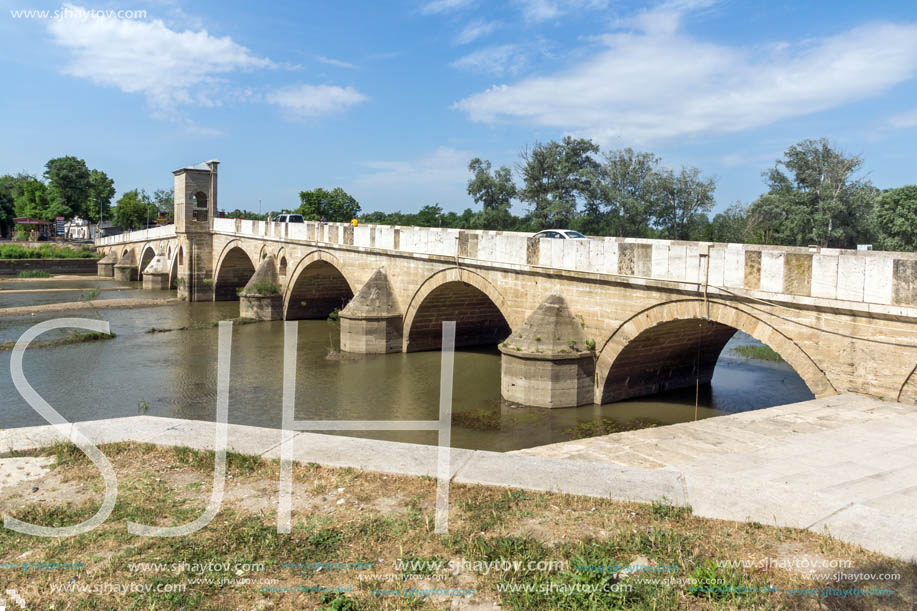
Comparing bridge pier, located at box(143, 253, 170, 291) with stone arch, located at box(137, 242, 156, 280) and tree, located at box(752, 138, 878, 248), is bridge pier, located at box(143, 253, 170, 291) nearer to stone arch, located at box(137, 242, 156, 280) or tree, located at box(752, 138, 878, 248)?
stone arch, located at box(137, 242, 156, 280)

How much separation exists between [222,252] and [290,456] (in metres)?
27.0

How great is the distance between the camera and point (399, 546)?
340 cm

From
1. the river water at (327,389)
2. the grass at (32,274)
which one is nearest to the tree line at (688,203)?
the river water at (327,389)

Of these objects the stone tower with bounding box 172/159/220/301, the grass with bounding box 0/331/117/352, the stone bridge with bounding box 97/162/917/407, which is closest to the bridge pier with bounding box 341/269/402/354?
the stone bridge with bounding box 97/162/917/407

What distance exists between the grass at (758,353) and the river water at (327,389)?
0.34 m

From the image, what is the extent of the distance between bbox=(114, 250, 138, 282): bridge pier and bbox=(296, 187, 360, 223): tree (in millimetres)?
13037

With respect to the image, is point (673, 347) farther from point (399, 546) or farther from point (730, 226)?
point (730, 226)

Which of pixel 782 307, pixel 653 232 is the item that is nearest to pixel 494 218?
pixel 653 232

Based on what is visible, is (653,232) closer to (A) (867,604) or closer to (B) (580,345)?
(B) (580,345)

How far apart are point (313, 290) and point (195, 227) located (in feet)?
33.6

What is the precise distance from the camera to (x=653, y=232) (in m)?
38.4

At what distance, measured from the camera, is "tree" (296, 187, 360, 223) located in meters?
50.6

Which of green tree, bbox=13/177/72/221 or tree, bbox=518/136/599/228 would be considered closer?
tree, bbox=518/136/599/228

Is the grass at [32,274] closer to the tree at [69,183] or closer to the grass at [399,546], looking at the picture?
the tree at [69,183]
